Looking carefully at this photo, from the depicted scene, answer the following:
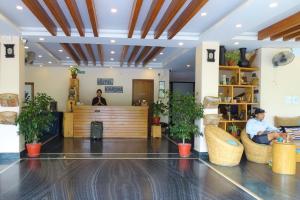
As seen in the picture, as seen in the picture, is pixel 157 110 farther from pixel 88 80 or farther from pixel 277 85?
pixel 277 85

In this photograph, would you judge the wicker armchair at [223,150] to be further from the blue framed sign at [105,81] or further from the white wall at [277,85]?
the blue framed sign at [105,81]

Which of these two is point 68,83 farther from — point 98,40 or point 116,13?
point 116,13

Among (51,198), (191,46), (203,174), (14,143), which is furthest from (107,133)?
(51,198)

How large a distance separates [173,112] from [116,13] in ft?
8.50

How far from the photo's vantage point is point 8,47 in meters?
5.75

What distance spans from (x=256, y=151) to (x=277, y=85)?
6.91 feet

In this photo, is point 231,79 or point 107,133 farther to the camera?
point 107,133

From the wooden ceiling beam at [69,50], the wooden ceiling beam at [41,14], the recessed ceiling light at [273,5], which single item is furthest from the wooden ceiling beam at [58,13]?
the recessed ceiling light at [273,5]

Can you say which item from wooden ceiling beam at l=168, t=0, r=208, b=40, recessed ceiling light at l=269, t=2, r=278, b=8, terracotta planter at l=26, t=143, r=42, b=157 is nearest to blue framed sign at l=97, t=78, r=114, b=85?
terracotta planter at l=26, t=143, r=42, b=157

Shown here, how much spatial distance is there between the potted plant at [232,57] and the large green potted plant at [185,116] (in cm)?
139

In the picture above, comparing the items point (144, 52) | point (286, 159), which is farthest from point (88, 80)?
point (286, 159)

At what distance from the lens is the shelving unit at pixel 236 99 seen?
669 centimetres

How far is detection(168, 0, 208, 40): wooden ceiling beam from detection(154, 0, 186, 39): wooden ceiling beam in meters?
0.20

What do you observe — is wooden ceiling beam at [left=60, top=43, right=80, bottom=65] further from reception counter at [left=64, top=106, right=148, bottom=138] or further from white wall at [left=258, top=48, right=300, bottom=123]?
white wall at [left=258, top=48, right=300, bottom=123]
